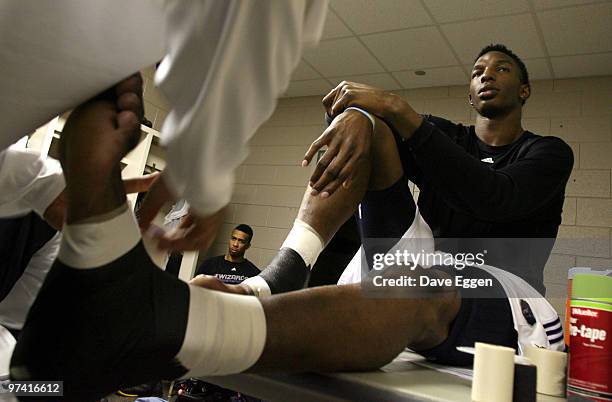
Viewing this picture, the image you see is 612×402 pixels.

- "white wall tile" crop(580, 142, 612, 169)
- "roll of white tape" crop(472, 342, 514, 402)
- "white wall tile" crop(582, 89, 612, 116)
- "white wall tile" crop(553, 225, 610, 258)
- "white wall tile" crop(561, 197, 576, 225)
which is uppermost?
"white wall tile" crop(582, 89, 612, 116)

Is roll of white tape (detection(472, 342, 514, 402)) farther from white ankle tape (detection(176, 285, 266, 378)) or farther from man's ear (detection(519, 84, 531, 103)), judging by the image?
man's ear (detection(519, 84, 531, 103))

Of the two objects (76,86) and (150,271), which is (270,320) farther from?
(76,86)

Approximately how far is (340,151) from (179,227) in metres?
0.47

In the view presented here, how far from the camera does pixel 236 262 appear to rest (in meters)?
4.05

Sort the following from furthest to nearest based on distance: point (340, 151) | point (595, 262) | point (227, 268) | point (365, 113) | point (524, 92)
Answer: point (227, 268)
point (595, 262)
point (524, 92)
point (365, 113)
point (340, 151)

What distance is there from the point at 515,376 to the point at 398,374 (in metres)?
0.19

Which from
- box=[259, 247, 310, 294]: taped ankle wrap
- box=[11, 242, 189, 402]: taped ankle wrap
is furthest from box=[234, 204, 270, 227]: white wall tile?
box=[11, 242, 189, 402]: taped ankle wrap

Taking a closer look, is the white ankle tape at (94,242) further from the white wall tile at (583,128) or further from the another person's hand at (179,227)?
the white wall tile at (583,128)

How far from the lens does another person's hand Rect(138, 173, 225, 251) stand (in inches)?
22.7

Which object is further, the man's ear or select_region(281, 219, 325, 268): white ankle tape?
the man's ear

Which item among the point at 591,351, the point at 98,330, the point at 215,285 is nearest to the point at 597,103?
the point at 591,351

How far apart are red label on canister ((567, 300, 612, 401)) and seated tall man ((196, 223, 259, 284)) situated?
3.26 metres

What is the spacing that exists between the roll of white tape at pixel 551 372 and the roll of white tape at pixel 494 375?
0.15 meters

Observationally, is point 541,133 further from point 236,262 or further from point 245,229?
point 236,262
